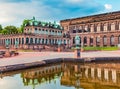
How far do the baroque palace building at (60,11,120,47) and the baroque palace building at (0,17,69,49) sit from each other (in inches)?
247

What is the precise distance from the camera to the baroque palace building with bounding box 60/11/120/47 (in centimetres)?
8650

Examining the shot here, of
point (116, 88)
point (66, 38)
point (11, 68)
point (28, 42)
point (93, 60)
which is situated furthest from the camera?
point (66, 38)

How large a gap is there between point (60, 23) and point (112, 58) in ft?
241

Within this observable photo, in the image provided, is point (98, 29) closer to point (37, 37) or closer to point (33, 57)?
point (37, 37)

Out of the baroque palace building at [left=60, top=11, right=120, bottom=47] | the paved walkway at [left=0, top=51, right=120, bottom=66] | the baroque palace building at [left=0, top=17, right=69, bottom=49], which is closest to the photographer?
the paved walkway at [left=0, top=51, right=120, bottom=66]

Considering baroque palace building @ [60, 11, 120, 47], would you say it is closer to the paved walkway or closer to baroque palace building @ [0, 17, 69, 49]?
baroque palace building @ [0, 17, 69, 49]

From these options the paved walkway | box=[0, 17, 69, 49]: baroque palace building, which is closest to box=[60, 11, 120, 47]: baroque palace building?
box=[0, 17, 69, 49]: baroque palace building

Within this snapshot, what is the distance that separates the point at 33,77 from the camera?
25.9 m

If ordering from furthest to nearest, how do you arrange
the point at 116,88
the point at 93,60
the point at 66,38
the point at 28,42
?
the point at 66,38
the point at 28,42
the point at 93,60
the point at 116,88

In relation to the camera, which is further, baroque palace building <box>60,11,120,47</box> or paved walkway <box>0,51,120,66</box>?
baroque palace building <box>60,11,120,47</box>

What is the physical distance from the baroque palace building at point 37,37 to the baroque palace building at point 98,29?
20.6 ft

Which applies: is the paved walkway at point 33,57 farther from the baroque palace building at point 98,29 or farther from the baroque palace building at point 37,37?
the baroque palace building at point 98,29

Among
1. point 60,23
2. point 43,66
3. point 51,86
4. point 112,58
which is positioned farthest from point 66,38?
point 51,86

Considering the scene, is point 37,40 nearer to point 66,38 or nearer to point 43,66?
point 66,38
